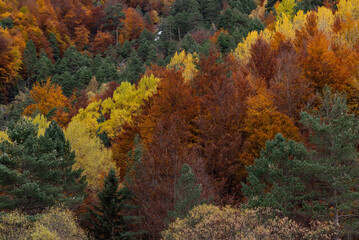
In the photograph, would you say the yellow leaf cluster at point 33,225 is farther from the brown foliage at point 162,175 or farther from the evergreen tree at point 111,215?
the brown foliage at point 162,175

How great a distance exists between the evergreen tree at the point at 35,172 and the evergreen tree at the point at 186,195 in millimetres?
8946

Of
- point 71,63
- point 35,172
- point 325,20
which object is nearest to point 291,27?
point 325,20

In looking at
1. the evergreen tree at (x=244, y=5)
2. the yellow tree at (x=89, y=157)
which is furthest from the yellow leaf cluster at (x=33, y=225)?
the evergreen tree at (x=244, y=5)

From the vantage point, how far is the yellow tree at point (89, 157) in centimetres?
3173

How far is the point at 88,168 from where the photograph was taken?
104 feet

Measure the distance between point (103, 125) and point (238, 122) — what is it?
16026mm

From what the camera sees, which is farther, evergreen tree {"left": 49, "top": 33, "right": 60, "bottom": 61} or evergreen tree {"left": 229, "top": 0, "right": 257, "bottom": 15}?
evergreen tree {"left": 229, "top": 0, "right": 257, "bottom": 15}

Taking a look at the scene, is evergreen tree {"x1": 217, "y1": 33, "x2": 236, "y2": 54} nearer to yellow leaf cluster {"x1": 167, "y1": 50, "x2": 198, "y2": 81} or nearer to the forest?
the forest

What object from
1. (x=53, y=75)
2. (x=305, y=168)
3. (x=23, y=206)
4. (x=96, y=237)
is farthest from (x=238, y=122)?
(x=53, y=75)

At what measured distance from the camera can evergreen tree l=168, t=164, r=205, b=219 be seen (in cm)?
1861

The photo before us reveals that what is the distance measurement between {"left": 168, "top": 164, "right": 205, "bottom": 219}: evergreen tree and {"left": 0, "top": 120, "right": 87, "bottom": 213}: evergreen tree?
895 centimetres

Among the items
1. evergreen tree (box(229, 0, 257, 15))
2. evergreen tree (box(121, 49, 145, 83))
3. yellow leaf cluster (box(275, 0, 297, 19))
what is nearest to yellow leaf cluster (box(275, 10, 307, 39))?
yellow leaf cluster (box(275, 0, 297, 19))

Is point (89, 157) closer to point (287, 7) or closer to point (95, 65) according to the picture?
point (95, 65)

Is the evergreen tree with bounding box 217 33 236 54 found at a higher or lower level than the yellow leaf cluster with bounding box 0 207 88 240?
higher
